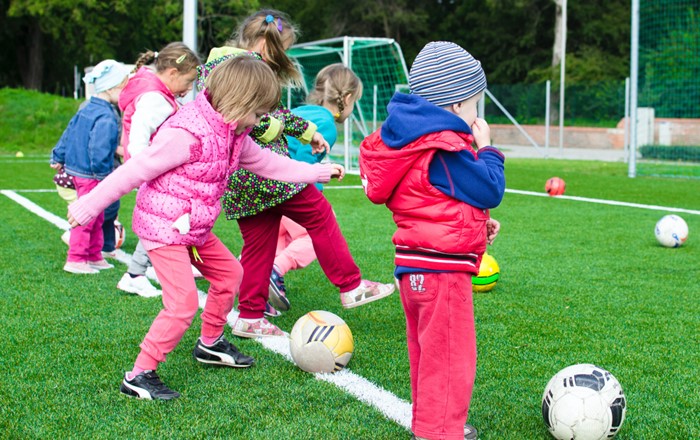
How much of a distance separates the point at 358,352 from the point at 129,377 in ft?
4.09

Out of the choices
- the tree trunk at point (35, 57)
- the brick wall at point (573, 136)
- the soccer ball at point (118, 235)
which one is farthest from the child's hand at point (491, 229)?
the tree trunk at point (35, 57)

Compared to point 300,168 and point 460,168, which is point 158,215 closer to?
point 300,168

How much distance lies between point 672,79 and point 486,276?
623 inches

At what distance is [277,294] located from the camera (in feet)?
17.6

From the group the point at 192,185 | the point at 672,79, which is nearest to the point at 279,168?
the point at 192,185

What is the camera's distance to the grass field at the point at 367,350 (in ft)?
11.0

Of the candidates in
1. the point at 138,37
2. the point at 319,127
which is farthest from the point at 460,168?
the point at 138,37

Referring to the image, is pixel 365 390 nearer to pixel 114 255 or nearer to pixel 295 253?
pixel 295 253

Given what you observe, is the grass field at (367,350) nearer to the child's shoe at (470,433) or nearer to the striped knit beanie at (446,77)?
the child's shoe at (470,433)

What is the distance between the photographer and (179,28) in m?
39.5

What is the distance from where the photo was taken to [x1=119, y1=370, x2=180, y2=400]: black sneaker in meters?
3.64

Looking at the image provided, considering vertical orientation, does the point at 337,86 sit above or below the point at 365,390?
above

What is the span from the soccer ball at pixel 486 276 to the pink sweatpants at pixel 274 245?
117 cm

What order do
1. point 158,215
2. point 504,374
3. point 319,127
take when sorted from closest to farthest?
point 158,215
point 504,374
point 319,127
